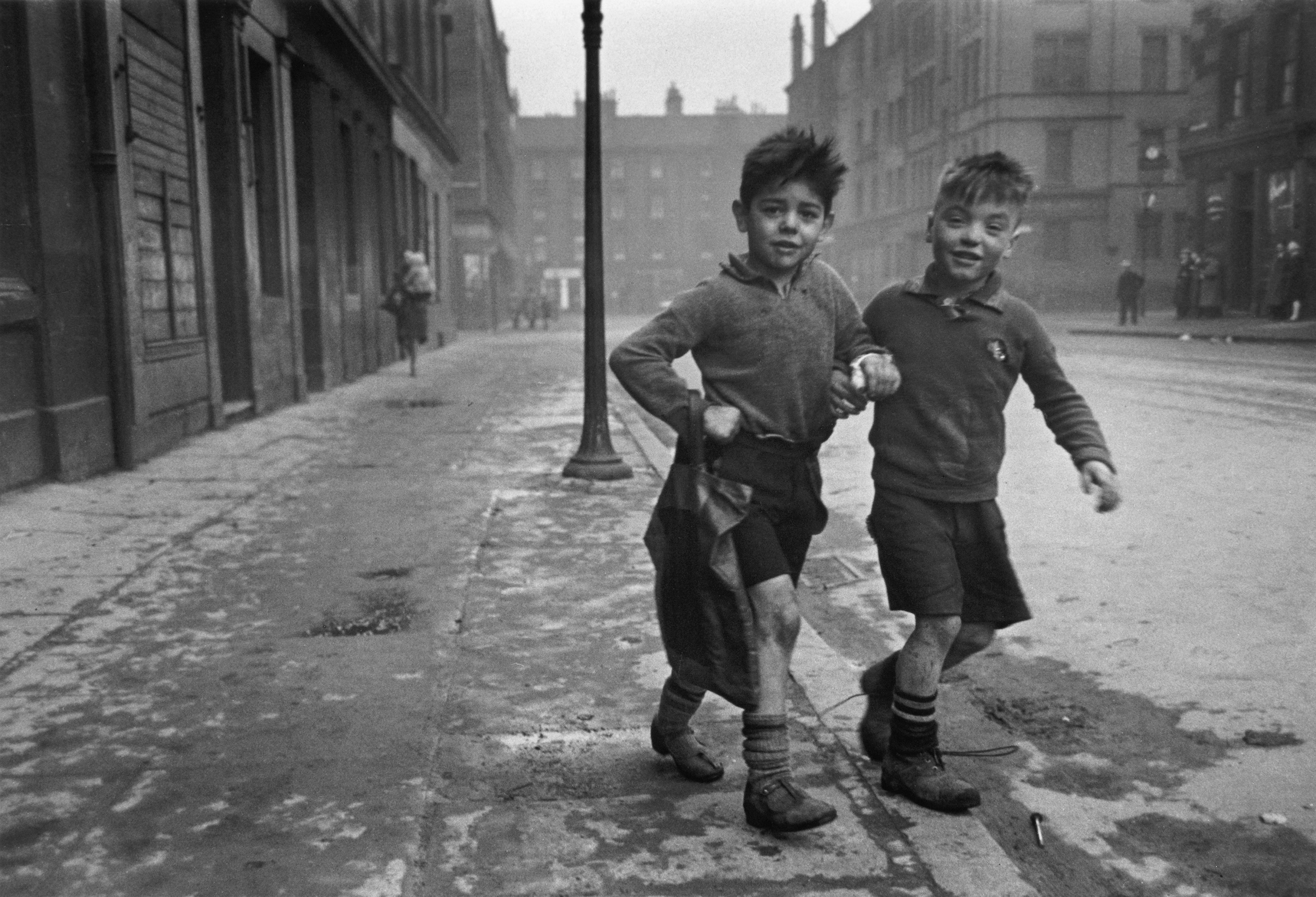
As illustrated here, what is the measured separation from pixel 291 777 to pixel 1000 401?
1.94 metres

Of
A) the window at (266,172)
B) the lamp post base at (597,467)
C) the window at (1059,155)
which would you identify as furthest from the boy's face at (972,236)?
the window at (1059,155)

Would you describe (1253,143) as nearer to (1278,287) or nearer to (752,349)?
(1278,287)

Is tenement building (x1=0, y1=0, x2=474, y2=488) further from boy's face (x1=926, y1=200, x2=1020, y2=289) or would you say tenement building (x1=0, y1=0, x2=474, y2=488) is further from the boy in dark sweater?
boy's face (x1=926, y1=200, x2=1020, y2=289)

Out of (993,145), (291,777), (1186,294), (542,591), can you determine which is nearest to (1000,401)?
(291,777)

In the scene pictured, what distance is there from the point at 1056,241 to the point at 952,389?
4515 centimetres

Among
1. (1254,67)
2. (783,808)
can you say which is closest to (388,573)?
(783,808)

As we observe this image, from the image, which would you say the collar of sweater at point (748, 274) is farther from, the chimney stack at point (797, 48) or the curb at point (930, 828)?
the chimney stack at point (797, 48)

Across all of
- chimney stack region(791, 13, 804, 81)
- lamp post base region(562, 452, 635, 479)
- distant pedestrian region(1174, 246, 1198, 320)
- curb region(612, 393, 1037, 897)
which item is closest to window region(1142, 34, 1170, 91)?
distant pedestrian region(1174, 246, 1198, 320)

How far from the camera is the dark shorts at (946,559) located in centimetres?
293

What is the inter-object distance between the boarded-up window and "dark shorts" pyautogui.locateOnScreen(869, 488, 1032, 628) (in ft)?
23.1

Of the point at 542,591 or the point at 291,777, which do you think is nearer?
the point at 291,777

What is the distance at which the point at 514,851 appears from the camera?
2.61 m

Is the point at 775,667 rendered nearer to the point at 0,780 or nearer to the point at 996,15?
the point at 0,780

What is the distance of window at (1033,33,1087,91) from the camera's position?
145 feet
